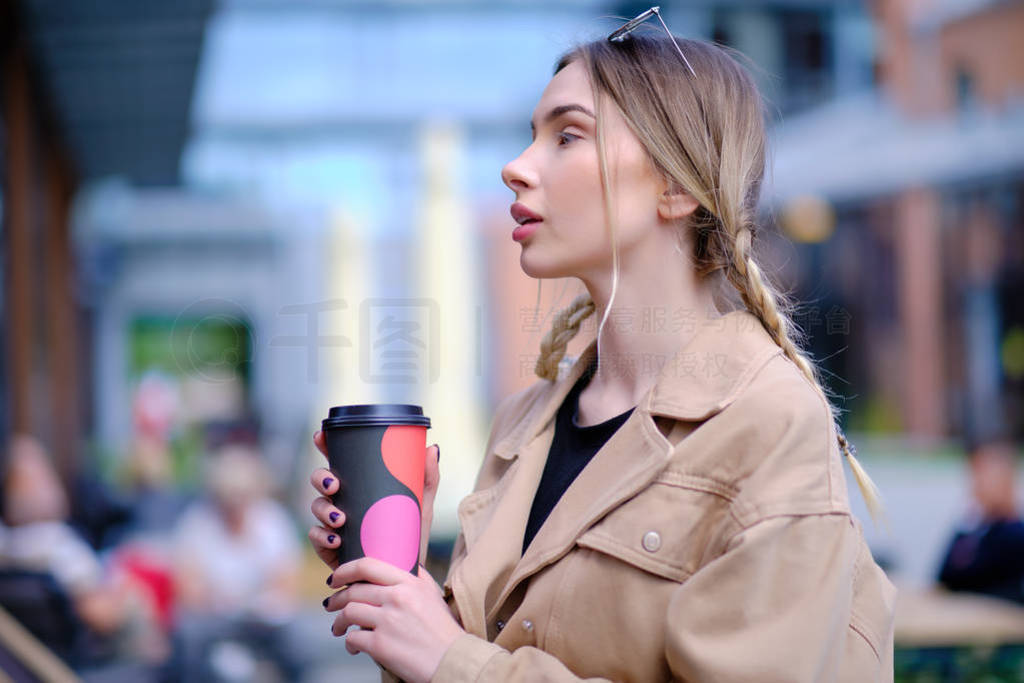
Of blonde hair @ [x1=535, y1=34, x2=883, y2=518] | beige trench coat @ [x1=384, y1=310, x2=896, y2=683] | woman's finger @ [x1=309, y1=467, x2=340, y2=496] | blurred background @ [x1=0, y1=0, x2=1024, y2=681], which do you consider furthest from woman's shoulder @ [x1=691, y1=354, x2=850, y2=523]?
woman's finger @ [x1=309, y1=467, x2=340, y2=496]

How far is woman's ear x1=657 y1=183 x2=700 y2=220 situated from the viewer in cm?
135

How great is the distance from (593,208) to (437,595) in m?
0.55

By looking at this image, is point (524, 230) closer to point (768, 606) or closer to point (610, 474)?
point (610, 474)

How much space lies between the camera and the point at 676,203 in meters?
1.35

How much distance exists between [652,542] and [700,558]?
60 millimetres

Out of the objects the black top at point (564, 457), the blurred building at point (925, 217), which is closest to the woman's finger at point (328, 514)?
the black top at point (564, 457)

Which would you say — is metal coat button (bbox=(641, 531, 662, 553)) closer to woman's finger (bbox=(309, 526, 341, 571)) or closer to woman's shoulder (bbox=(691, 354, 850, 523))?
woman's shoulder (bbox=(691, 354, 850, 523))

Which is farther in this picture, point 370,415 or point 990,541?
point 990,541

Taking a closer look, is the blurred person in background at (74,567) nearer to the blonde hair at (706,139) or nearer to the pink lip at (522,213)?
the pink lip at (522,213)

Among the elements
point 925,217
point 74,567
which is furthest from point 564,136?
point 925,217

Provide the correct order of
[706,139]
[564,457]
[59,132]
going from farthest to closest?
[59,132]
[564,457]
[706,139]

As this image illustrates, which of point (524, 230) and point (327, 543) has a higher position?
point (524, 230)

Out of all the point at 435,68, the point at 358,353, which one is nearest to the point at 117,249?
the point at 435,68

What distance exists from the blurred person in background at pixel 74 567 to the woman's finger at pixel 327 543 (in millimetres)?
3156
